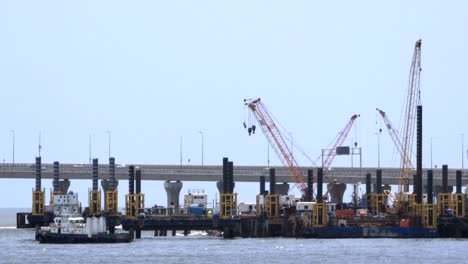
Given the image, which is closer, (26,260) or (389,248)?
(26,260)

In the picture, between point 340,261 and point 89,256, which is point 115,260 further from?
point 340,261

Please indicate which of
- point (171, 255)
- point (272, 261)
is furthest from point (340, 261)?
point (171, 255)

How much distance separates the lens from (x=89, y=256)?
17762 cm

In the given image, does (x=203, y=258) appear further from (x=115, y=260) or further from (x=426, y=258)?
(x=426, y=258)

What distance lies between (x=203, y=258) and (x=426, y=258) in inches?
863

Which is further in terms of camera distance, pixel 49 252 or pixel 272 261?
pixel 49 252

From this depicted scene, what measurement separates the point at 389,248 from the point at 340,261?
2370 cm

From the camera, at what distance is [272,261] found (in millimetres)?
170750

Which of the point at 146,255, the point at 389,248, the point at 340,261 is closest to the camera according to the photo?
the point at 340,261

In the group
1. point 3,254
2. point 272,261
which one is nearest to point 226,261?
point 272,261

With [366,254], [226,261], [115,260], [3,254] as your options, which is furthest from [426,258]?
[3,254]

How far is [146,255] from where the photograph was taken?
595ft

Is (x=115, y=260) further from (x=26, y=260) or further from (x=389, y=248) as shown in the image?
(x=389, y=248)

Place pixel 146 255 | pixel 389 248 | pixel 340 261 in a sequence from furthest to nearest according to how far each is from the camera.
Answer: pixel 389 248 < pixel 146 255 < pixel 340 261
